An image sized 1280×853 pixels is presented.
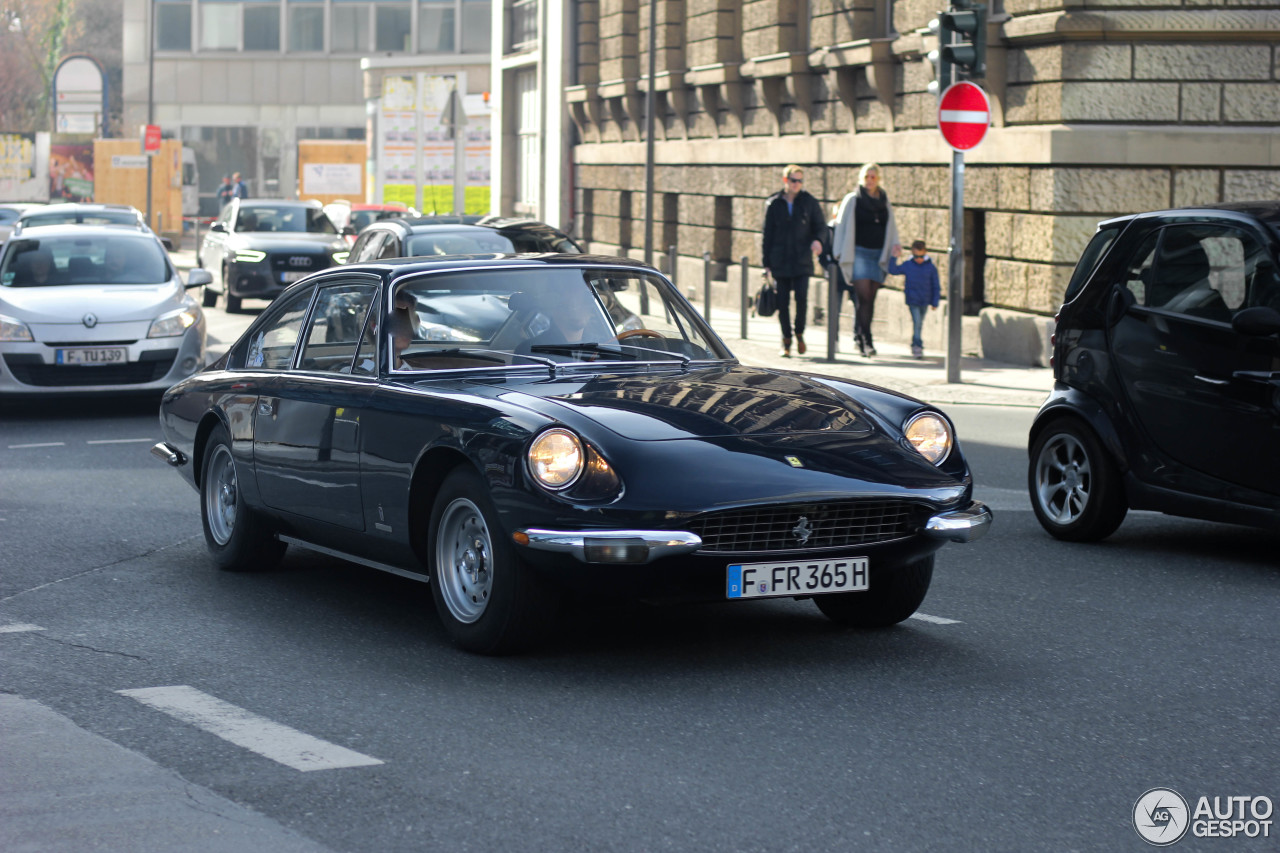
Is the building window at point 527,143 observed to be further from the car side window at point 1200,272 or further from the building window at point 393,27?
the building window at point 393,27

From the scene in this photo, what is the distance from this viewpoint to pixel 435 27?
80.1 m

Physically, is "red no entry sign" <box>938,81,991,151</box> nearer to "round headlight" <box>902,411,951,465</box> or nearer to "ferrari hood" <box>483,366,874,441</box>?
"ferrari hood" <box>483,366,874,441</box>

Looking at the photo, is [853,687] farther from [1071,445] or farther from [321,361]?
[1071,445]

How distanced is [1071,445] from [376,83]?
55.3 metres

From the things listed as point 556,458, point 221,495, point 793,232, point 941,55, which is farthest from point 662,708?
point 793,232

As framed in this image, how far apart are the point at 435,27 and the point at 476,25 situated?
3.05 meters

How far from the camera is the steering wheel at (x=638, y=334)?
733 cm

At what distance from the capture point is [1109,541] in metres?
9.23

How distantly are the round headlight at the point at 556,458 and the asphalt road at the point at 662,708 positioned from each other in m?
0.66

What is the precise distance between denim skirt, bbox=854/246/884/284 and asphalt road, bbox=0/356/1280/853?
11368 millimetres

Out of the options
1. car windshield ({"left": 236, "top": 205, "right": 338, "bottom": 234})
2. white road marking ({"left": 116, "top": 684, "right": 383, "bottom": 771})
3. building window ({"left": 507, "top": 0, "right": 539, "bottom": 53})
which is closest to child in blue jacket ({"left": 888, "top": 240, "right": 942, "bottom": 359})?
car windshield ({"left": 236, "top": 205, "right": 338, "bottom": 234})

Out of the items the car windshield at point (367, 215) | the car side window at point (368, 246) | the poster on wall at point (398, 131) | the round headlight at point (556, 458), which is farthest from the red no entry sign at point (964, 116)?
the poster on wall at point (398, 131)

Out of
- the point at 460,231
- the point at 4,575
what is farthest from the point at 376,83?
the point at 4,575

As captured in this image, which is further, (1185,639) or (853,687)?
(1185,639)
